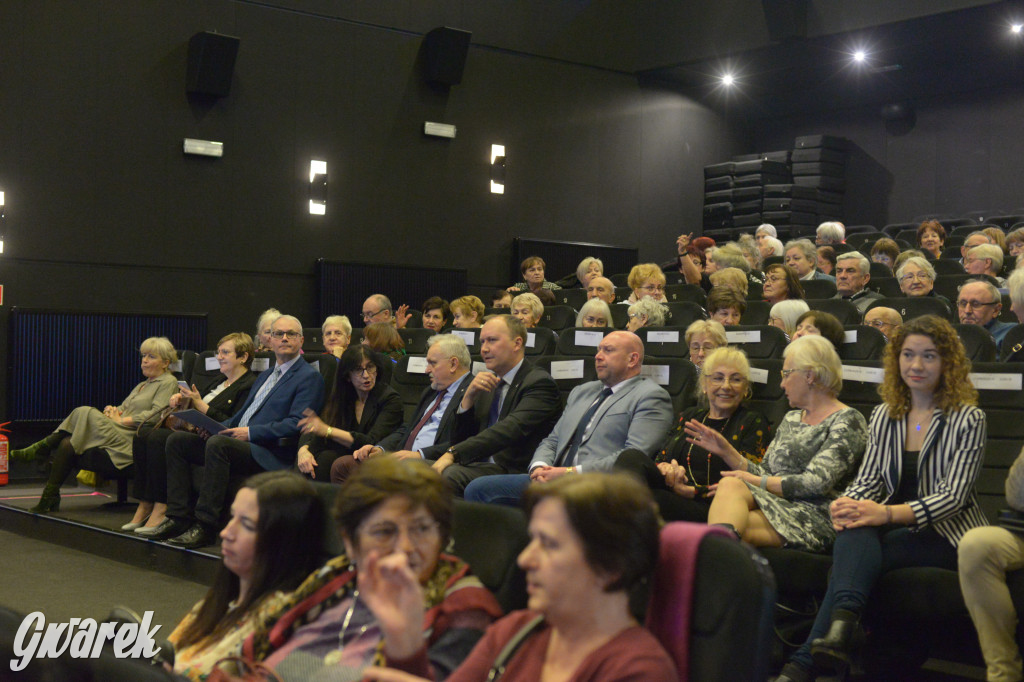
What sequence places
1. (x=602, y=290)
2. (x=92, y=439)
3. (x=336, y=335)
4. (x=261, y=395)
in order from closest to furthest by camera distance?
(x=261, y=395)
(x=92, y=439)
(x=336, y=335)
(x=602, y=290)

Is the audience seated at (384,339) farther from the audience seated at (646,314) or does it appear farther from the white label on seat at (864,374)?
the white label on seat at (864,374)

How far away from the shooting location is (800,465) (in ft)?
9.85

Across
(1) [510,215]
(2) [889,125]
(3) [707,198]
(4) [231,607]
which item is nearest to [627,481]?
(4) [231,607]

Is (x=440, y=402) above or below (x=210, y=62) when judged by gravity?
below

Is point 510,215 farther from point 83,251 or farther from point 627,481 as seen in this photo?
point 627,481

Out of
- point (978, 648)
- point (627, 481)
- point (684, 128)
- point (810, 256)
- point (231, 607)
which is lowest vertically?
point (978, 648)

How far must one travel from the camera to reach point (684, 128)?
11.4 metres

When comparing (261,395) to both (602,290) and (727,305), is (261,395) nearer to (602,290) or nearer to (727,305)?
(727,305)

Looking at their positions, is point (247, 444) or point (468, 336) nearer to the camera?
point (247, 444)

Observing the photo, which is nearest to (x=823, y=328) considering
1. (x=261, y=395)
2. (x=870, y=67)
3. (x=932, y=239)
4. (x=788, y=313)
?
(x=788, y=313)

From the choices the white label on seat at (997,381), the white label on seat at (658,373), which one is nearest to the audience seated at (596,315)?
the white label on seat at (658,373)

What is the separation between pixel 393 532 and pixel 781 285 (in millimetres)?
3850

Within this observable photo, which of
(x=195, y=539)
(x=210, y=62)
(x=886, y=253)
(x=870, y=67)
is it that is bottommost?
(x=195, y=539)

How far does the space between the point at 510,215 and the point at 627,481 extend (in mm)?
8555
